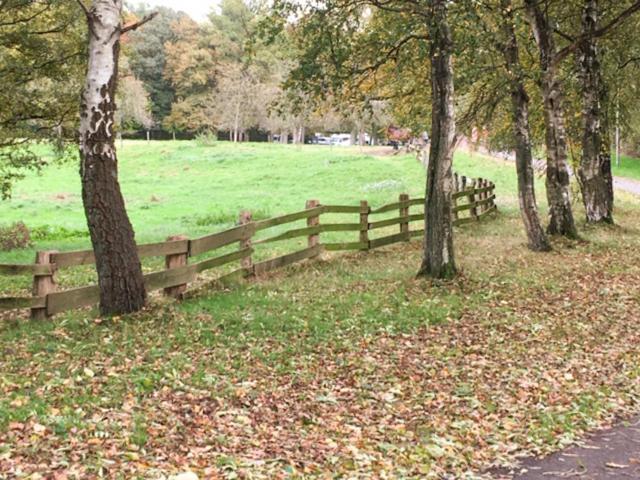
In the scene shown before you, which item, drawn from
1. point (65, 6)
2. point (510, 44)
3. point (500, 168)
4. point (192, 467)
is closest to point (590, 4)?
point (510, 44)

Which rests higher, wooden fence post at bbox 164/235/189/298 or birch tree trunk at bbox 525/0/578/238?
birch tree trunk at bbox 525/0/578/238

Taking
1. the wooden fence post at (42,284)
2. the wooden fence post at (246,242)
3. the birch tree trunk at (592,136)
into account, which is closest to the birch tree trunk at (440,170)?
the wooden fence post at (246,242)

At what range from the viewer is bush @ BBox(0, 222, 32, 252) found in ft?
52.6

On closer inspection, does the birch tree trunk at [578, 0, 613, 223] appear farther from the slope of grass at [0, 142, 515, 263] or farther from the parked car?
the parked car

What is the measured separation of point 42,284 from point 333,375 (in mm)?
3536

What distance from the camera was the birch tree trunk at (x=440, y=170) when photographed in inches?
388

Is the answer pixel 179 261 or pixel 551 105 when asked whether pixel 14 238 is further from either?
pixel 551 105

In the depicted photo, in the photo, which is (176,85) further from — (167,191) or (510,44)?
(510,44)

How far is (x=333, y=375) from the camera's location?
250 inches

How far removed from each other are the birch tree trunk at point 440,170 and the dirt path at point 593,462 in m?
5.09

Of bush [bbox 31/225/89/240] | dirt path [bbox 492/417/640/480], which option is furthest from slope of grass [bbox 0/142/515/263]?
dirt path [bbox 492/417/640/480]

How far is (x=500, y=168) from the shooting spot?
40031 mm

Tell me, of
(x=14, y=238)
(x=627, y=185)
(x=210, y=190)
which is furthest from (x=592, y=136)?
(x=627, y=185)

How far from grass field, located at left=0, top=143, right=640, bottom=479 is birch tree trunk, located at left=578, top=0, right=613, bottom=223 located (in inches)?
222
